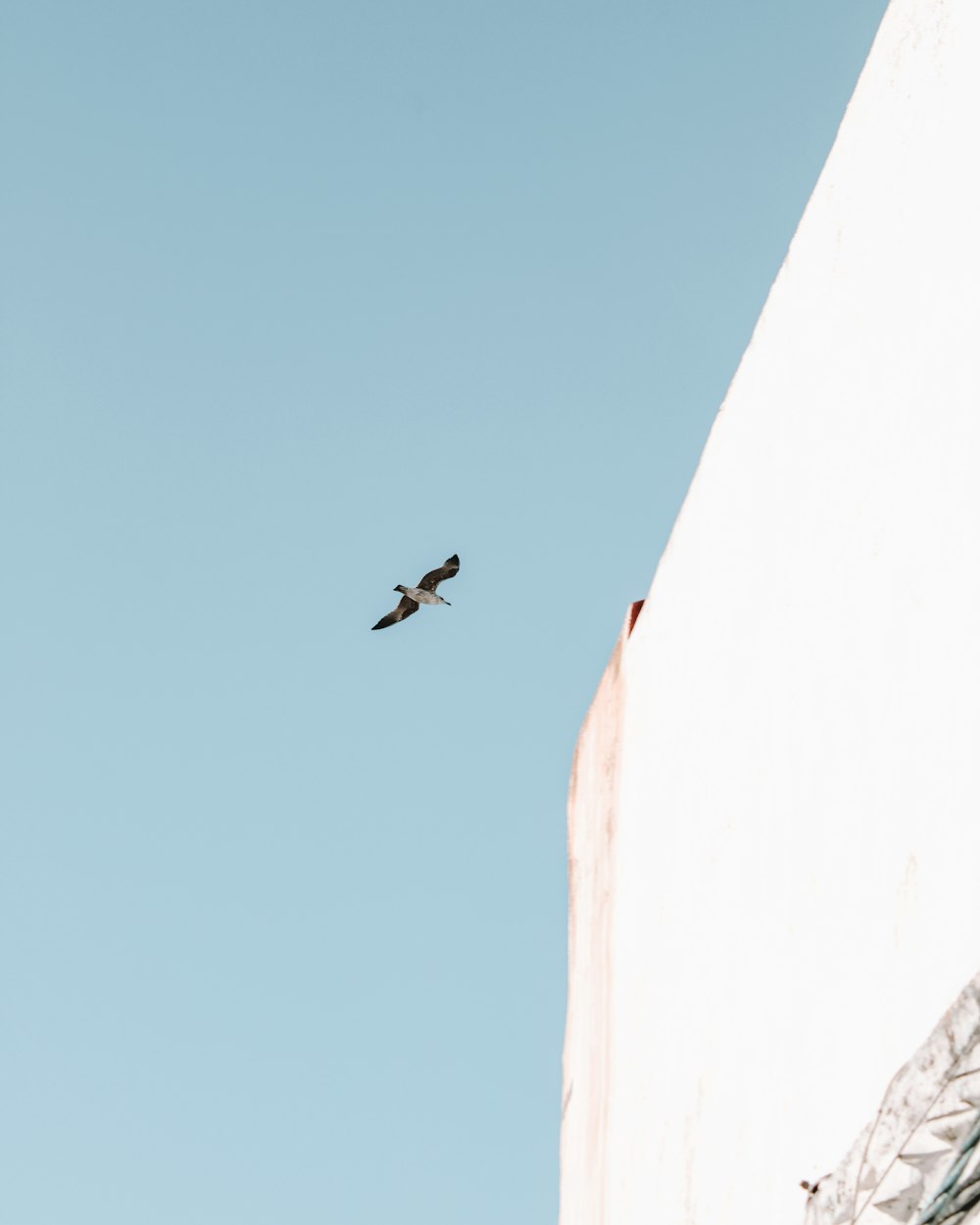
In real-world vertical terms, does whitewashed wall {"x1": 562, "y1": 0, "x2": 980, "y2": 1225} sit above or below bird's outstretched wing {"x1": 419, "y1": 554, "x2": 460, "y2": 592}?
below

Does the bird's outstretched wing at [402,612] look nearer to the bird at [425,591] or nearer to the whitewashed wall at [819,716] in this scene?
the bird at [425,591]

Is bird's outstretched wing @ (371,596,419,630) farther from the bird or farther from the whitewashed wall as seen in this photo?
the whitewashed wall

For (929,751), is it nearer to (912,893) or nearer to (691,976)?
(912,893)

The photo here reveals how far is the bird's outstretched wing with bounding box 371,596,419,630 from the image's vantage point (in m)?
8.13

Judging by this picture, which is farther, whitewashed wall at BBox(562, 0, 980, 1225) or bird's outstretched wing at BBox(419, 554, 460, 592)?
bird's outstretched wing at BBox(419, 554, 460, 592)

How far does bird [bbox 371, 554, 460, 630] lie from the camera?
8008 mm

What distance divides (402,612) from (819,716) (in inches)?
141

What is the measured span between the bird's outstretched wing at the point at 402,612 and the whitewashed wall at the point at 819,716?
1650 mm

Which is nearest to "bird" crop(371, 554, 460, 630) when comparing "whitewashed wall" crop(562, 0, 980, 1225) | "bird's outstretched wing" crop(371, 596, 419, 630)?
"bird's outstretched wing" crop(371, 596, 419, 630)

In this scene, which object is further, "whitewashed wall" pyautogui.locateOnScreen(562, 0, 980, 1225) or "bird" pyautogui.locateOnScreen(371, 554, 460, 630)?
"bird" pyautogui.locateOnScreen(371, 554, 460, 630)

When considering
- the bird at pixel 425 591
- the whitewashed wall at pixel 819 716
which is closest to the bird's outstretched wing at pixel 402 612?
the bird at pixel 425 591

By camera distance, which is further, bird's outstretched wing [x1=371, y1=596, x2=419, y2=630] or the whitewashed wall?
bird's outstretched wing [x1=371, y1=596, x2=419, y2=630]

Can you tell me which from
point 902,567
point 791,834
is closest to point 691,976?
point 791,834

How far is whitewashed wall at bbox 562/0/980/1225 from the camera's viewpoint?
4.11 meters
